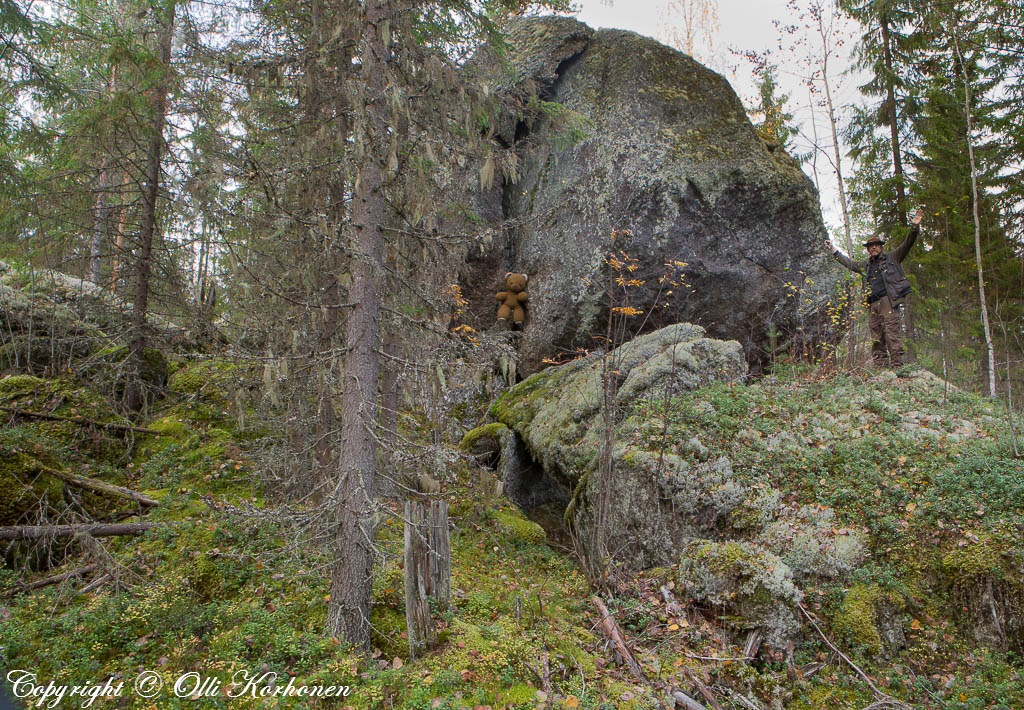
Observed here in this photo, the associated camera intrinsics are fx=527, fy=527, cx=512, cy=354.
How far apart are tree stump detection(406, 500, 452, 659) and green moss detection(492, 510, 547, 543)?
2.89 meters

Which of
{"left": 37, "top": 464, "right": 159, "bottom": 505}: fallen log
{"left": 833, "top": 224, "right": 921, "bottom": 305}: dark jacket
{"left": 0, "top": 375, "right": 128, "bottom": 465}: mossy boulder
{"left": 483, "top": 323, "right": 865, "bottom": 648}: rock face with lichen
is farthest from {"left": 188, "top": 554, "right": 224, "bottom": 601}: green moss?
{"left": 833, "top": 224, "right": 921, "bottom": 305}: dark jacket

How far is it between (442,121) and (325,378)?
10.3 ft

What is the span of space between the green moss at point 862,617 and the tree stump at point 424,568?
406cm

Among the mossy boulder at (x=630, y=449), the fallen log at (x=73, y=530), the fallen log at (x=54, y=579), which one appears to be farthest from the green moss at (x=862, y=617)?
the fallen log at (x=54, y=579)

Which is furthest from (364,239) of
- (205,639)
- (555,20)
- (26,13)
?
(555,20)

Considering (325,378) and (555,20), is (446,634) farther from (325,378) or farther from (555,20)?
(555,20)

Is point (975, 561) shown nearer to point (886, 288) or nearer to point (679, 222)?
point (886, 288)

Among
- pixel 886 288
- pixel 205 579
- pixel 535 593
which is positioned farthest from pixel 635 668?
pixel 886 288

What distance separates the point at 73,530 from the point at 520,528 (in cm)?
561

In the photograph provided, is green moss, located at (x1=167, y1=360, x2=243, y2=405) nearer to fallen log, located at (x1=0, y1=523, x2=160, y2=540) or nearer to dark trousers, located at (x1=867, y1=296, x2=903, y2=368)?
fallen log, located at (x1=0, y1=523, x2=160, y2=540)

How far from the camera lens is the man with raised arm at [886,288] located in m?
9.70

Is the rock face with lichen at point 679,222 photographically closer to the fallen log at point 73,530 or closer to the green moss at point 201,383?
the green moss at point 201,383

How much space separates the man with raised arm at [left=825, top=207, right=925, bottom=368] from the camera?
970 cm

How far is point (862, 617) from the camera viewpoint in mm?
5363
